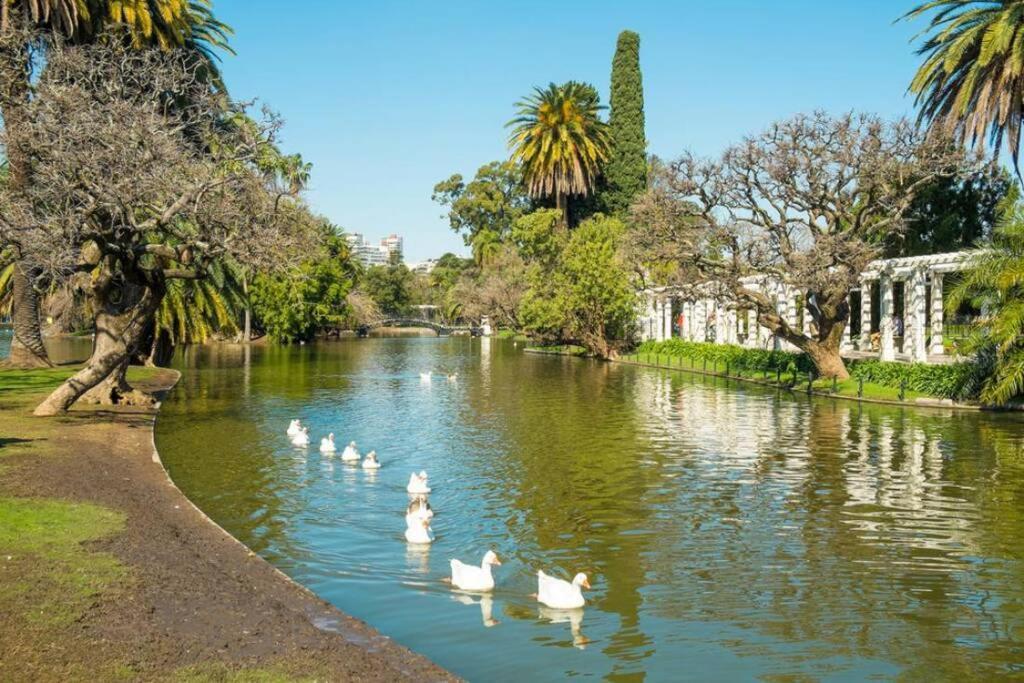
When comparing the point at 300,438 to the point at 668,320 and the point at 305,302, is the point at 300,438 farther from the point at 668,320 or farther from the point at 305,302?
the point at 305,302

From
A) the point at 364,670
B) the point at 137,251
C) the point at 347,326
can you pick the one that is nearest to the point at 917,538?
the point at 364,670

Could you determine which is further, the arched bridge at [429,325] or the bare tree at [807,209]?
the arched bridge at [429,325]

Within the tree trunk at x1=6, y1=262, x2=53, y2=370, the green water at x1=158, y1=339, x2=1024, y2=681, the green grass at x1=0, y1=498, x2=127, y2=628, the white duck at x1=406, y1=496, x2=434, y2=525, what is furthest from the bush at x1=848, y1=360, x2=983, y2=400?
the tree trunk at x1=6, y1=262, x2=53, y2=370

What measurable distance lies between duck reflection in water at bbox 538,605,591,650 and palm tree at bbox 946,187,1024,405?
22.4 meters

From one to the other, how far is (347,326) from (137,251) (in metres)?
91.4

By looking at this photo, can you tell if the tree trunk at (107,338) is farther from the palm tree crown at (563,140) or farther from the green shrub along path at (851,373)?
the palm tree crown at (563,140)

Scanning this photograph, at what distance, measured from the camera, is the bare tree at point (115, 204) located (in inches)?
910

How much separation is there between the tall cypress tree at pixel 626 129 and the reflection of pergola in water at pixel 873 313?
13.1 metres

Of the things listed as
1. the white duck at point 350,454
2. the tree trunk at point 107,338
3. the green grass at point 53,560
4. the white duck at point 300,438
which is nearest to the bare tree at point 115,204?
the tree trunk at point 107,338

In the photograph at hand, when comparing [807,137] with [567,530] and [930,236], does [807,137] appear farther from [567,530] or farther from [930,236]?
[567,530]

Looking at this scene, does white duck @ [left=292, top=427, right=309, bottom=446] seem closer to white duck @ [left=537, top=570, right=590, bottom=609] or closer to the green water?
the green water

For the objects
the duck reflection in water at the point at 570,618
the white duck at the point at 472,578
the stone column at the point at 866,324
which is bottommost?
the duck reflection in water at the point at 570,618

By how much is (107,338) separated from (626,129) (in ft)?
217

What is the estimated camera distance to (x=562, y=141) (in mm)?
80375
